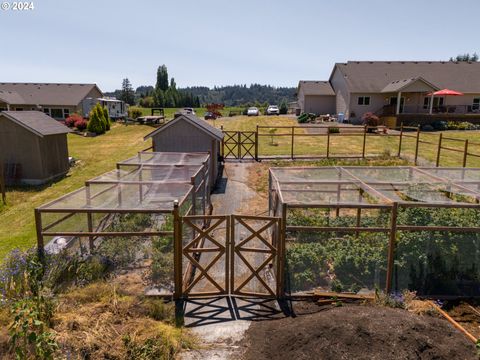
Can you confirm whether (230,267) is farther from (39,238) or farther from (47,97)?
(47,97)

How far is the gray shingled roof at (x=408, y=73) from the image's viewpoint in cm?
4271

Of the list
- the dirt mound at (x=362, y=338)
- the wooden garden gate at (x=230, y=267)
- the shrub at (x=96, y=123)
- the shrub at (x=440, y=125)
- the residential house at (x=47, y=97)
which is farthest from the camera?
the residential house at (x=47, y=97)

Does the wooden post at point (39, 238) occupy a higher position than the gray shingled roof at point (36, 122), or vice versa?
the gray shingled roof at point (36, 122)

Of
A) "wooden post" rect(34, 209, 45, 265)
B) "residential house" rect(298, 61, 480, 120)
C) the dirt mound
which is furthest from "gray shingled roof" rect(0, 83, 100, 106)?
the dirt mound

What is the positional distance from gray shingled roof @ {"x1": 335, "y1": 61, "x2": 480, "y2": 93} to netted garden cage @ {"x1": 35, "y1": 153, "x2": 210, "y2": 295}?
36.4 meters

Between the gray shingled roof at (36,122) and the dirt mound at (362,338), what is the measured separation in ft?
60.0

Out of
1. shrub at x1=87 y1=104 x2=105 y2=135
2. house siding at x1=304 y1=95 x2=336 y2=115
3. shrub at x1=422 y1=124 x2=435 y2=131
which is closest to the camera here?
shrub at x1=422 y1=124 x2=435 y2=131

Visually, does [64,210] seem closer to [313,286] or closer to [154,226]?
[154,226]

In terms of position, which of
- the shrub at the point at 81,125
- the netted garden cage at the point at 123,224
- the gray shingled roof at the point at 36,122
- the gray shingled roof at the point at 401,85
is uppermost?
the gray shingled roof at the point at 401,85

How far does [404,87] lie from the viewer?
38.5 metres

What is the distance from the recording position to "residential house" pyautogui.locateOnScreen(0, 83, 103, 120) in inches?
1813

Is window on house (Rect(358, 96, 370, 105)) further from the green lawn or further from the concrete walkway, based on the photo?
the concrete walkway

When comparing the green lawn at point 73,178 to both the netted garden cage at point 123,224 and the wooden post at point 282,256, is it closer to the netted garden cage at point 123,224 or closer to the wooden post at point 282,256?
the netted garden cage at point 123,224

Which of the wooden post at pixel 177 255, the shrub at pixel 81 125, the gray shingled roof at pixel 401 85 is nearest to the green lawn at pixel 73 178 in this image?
the shrub at pixel 81 125
